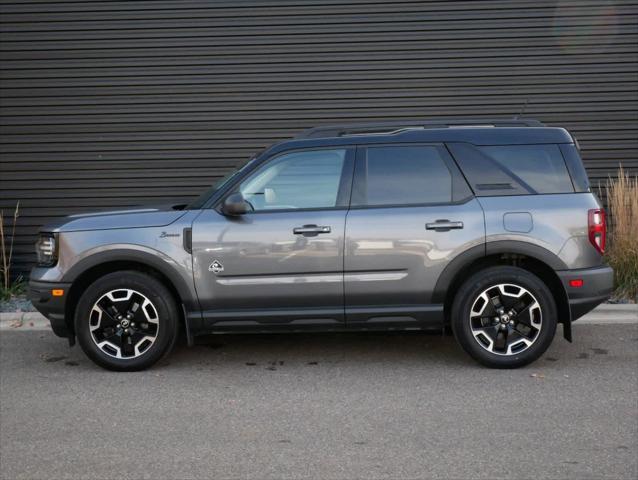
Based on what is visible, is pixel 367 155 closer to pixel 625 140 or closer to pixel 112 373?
pixel 112 373

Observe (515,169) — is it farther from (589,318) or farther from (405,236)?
(589,318)

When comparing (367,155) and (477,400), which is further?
(367,155)

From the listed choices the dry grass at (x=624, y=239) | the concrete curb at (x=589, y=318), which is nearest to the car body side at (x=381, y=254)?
the concrete curb at (x=589, y=318)

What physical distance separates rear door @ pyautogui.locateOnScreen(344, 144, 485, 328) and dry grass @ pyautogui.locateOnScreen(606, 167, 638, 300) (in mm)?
3358

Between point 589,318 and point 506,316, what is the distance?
228 cm

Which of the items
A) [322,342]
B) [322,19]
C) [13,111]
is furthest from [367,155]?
[13,111]

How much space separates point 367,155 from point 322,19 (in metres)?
4.40

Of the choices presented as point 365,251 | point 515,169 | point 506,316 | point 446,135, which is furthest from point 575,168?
point 365,251

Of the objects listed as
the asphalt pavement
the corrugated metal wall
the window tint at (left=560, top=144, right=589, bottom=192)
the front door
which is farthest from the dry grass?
the front door

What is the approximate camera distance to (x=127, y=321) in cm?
614

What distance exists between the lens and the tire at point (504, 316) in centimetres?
599

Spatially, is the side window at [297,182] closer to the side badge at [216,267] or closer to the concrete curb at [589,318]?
the side badge at [216,267]

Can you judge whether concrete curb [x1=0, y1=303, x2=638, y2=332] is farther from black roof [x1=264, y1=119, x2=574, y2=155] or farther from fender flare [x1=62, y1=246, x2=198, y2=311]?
black roof [x1=264, y1=119, x2=574, y2=155]

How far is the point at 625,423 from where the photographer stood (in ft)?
15.8
